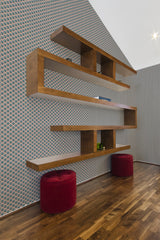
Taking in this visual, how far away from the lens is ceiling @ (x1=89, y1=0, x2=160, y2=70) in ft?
8.66

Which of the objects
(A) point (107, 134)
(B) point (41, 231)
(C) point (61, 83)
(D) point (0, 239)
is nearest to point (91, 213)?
(B) point (41, 231)

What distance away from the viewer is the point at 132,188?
227cm

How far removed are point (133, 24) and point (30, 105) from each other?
264 centimetres

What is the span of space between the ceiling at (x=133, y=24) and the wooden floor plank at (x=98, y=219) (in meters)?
2.93

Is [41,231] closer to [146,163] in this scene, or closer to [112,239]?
[112,239]

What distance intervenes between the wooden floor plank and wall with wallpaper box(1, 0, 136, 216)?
0.97 ft

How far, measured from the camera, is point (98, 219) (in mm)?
1535

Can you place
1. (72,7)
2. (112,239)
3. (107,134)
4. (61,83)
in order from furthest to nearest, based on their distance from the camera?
1. (107,134)
2. (72,7)
3. (61,83)
4. (112,239)

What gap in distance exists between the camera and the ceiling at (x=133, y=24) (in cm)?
264

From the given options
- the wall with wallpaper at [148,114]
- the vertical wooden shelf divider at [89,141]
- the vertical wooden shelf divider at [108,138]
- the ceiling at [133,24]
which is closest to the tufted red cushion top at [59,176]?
the vertical wooden shelf divider at [89,141]

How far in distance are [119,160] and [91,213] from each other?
4.55 ft

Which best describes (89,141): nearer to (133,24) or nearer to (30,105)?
(30,105)

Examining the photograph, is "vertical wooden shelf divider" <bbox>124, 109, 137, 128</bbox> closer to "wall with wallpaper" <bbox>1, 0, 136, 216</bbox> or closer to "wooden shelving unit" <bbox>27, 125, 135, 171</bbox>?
"wooden shelving unit" <bbox>27, 125, 135, 171</bbox>

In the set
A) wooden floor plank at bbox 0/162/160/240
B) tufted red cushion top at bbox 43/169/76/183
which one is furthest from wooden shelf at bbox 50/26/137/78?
wooden floor plank at bbox 0/162/160/240
